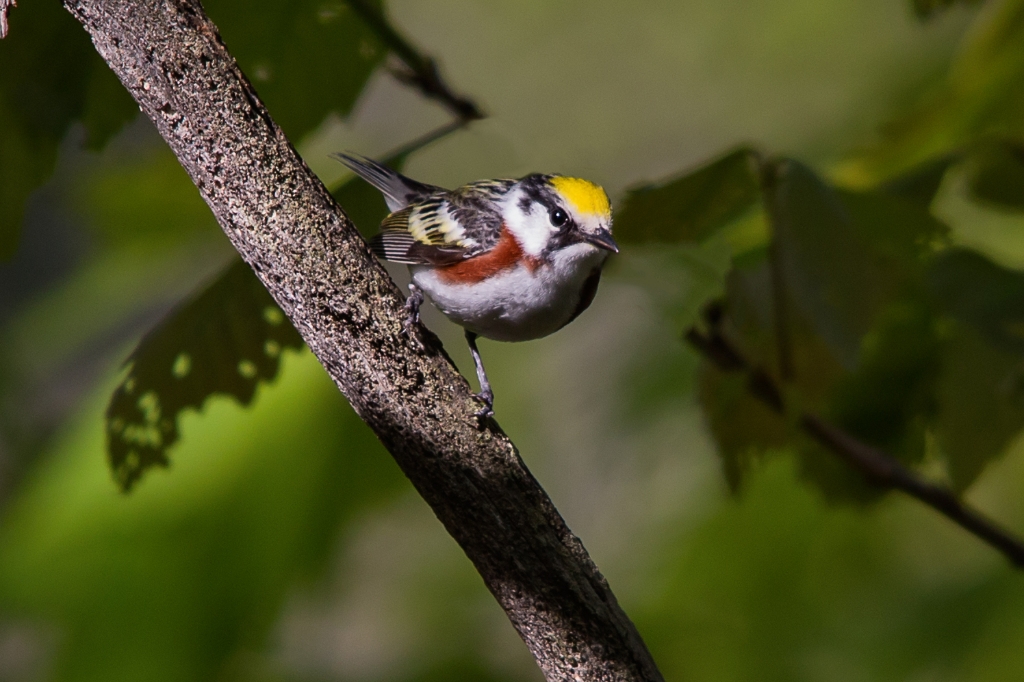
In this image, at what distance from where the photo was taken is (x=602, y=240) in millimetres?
1874

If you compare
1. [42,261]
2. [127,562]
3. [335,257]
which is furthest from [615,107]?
[335,257]

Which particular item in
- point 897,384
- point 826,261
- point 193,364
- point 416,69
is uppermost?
point 416,69

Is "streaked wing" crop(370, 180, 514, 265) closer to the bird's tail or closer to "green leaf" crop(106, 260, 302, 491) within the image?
the bird's tail

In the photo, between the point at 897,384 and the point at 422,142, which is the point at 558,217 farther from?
the point at 897,384

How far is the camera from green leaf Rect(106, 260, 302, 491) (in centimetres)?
169

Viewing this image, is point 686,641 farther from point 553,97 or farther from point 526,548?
point 553,97

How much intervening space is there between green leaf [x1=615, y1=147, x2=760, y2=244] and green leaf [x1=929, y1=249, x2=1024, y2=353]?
1.32 ft

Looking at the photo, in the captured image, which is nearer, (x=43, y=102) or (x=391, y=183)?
(x=43, y=102)

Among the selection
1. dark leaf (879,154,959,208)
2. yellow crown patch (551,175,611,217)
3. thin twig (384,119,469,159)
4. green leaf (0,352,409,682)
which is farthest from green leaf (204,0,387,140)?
dark leaf (879,154,959,208)

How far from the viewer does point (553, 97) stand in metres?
7.31

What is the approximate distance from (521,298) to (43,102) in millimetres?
1004

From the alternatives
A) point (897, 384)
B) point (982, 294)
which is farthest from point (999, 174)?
point (897, 384)

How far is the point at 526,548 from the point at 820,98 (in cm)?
568

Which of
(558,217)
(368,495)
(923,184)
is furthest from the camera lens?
(368,495)
